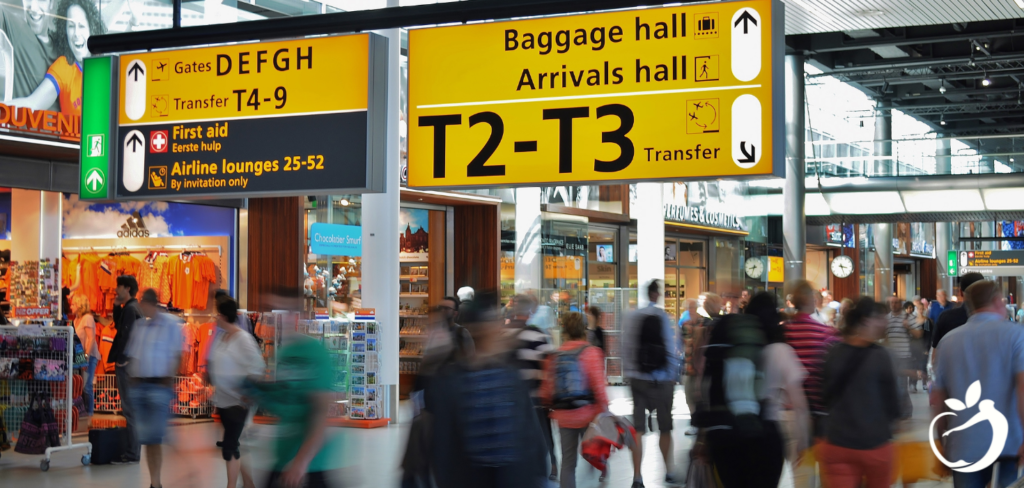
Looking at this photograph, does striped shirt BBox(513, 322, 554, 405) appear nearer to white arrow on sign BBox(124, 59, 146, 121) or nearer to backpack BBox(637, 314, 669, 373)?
backpack BBox(637, 314, 669, 373)

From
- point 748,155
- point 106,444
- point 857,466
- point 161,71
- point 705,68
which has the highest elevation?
point 161,71

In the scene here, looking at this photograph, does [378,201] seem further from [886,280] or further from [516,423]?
[886,280]

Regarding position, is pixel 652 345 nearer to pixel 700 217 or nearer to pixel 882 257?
pixel 700 217

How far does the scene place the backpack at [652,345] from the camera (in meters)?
9.20

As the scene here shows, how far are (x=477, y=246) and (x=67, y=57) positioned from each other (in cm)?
798

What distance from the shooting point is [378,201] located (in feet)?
42.7

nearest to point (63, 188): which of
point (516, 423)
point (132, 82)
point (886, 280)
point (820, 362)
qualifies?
point (132, 82)

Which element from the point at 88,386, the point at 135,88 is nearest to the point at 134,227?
the point at 88,386

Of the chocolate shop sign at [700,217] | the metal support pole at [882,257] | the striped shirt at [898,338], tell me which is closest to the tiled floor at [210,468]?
the striped shirt at [898,338]

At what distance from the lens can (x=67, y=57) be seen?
37.7 feet

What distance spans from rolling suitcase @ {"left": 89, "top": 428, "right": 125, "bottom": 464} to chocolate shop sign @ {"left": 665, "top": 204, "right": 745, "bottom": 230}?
1561 centimetres

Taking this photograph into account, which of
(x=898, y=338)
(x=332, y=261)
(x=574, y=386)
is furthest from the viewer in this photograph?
(x=332, y=261)

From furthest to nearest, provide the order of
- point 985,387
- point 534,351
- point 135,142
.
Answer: point 534,351, point 135,142, point 985,387

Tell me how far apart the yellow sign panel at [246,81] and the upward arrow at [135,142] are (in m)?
0.10
